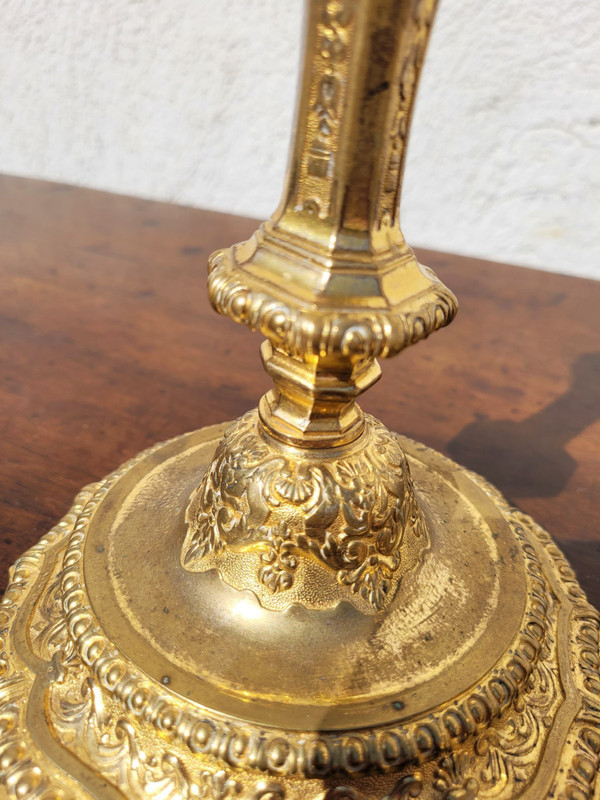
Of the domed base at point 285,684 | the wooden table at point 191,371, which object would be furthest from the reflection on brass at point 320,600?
the wooden table at point 191,371

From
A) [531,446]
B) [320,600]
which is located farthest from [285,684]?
[531,446]

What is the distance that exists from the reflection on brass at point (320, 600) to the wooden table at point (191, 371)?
16 cm

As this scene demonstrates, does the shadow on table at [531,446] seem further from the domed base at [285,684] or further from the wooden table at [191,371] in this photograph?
the domed base at [285,684]

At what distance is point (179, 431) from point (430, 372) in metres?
0.30

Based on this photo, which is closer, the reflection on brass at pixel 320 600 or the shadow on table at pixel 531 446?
the reflection on brass at pixel 320 600

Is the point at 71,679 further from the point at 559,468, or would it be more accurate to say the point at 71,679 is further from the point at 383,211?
the point at 559,468

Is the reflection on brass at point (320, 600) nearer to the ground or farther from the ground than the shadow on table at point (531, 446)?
farther from the ground

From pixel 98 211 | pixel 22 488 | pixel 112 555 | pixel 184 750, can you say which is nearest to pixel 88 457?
pixel 22 488

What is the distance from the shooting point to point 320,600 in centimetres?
37

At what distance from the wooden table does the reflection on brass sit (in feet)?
0.54

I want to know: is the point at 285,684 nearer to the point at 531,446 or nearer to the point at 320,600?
the point at 320,600

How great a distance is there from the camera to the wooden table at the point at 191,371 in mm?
629

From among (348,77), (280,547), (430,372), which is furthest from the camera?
(430,372)

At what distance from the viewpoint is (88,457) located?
640 mm
